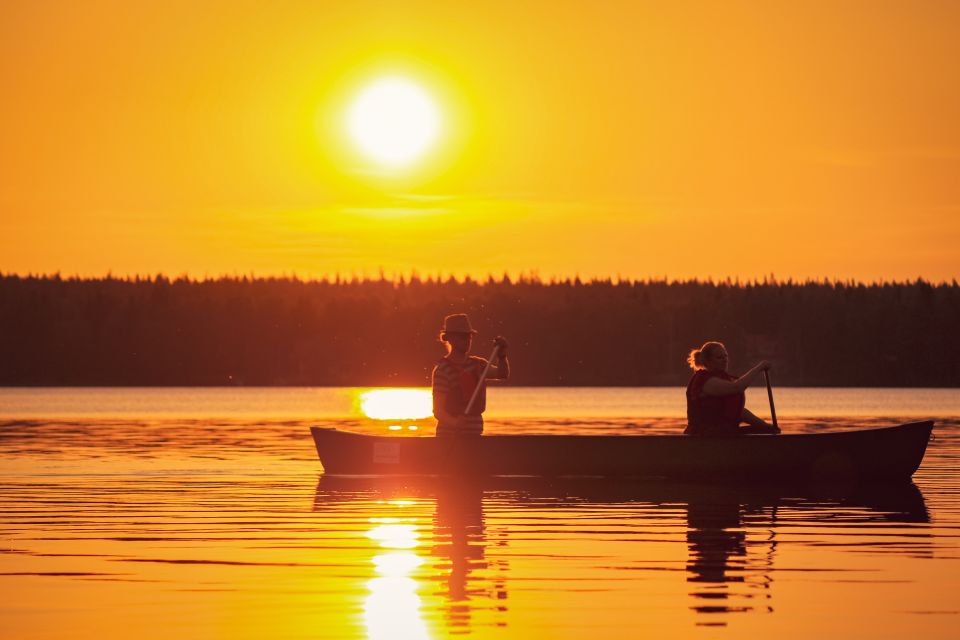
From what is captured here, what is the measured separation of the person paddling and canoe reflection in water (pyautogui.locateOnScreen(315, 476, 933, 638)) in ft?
2.66

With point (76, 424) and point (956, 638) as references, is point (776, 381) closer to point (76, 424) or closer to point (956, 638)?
point (76, 424)

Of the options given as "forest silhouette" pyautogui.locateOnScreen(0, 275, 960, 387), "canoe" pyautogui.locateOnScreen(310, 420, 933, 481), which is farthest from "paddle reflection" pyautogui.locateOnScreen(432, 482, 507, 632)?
"forest silhouette" pyautogui.locateOnScreen(0, 275, 960, 387)

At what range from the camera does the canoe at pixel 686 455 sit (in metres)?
22.6

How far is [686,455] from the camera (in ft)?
74.6

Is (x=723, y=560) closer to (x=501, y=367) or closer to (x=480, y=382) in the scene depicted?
(x=501, y=367)

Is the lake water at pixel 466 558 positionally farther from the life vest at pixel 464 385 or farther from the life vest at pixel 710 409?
the life vest at pixel 464 385

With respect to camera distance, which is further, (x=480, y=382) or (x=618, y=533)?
(x=480, y=382)

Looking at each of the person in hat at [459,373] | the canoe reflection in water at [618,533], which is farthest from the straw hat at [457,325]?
the canoe reflection in water at [618,533]

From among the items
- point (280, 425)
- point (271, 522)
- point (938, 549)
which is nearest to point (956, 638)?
point (938, 549)

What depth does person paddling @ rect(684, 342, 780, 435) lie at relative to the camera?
70.2 ft

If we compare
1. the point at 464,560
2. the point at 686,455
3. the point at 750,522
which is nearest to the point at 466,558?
the point at 464,560

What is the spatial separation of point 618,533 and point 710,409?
6268 millimetres

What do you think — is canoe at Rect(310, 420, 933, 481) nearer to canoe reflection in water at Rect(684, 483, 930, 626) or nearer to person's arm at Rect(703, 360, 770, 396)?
canoe reflection in water at Rect(684, 483, 930, 626)

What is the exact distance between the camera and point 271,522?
1764 centimetres
